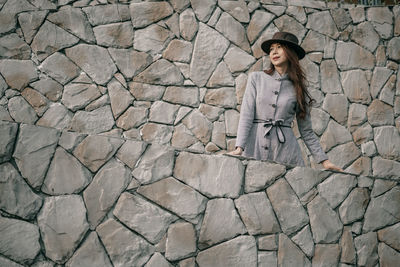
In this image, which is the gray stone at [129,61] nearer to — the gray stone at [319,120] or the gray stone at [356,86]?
the gray stone at [319,120]

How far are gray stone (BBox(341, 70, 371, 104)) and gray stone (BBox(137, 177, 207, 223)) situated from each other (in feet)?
13.9

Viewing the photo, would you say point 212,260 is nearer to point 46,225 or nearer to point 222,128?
point 46,225

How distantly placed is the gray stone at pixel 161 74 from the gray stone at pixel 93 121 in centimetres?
66

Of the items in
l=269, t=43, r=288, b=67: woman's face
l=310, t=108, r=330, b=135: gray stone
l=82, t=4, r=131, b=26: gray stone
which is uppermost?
l=82, t=4, r=131, b=26: gray stone

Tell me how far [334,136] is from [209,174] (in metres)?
3.69

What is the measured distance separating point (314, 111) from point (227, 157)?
3.55 metres

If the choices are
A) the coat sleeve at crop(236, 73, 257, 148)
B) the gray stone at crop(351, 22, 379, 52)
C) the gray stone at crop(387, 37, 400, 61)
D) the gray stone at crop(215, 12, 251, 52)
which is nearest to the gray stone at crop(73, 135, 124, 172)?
the coat sleeve at crop(236, 73, 257, 148)

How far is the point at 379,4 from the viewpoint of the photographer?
20.8 feet

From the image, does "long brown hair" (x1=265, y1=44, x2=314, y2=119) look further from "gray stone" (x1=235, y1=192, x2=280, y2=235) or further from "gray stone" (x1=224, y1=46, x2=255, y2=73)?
"gray stone" (x1=224, y1=46, x2=255, y2=73)

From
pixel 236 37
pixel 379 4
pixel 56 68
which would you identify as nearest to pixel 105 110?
pixel 56 68

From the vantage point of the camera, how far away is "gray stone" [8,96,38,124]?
16.4 feet

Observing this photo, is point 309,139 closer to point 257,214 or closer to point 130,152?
point 257,214

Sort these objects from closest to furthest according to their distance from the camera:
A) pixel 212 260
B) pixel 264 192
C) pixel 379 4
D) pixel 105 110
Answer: pixel 212 260
pixel 264 192
pixel 105 110
pixel 379 4

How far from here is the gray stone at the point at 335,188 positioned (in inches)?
106
